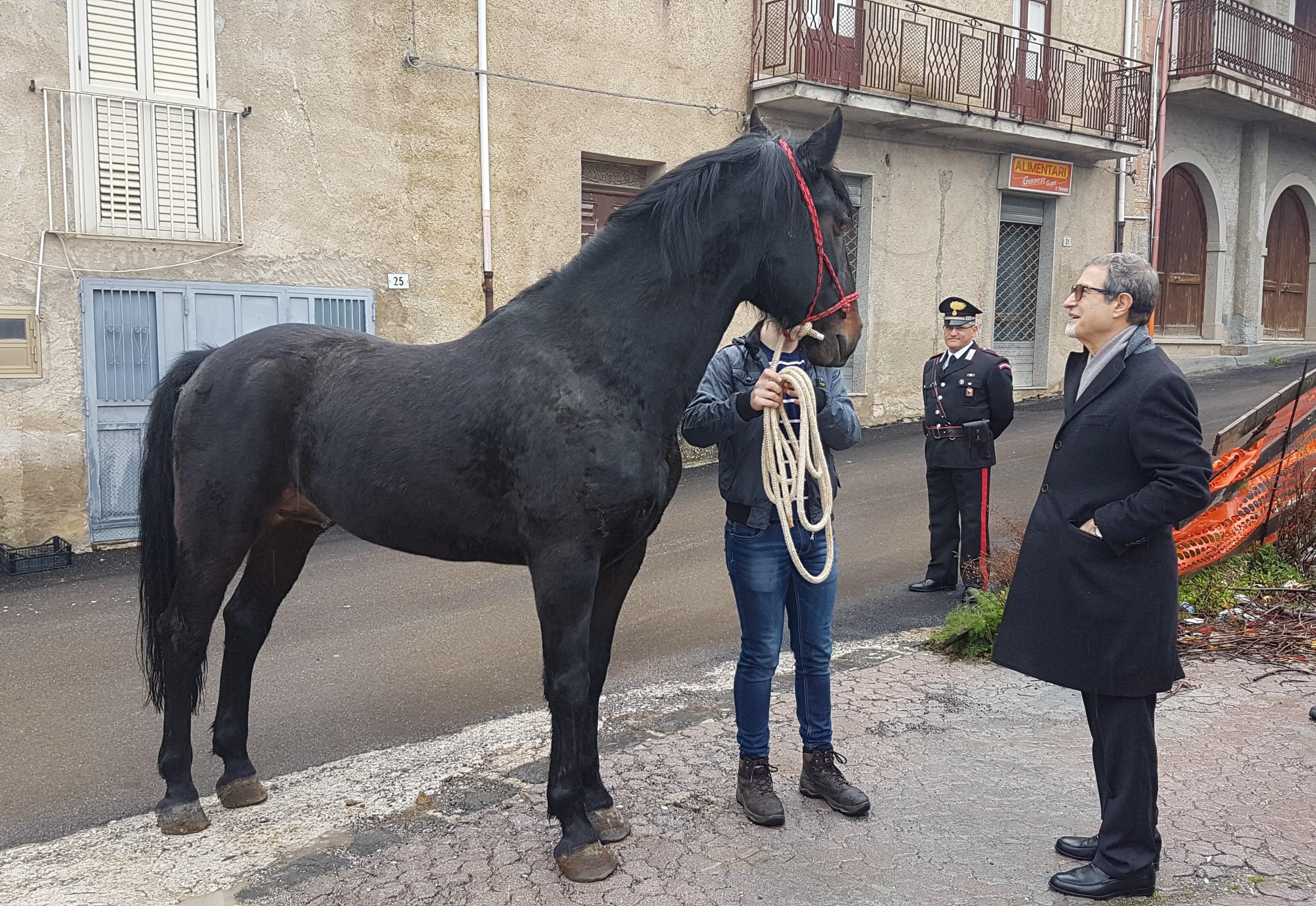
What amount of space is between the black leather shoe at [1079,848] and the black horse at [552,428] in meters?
1.48

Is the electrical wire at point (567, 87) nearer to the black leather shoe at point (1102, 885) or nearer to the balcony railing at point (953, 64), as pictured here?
the balcony railing at point (953, 64)

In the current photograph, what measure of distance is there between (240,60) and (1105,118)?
13565 millimetres

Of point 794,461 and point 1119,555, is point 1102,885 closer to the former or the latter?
point 1119,555

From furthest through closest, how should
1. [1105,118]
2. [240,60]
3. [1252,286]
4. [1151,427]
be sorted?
[1252,286] < [1105,118] < [240,60] < [1151,427]

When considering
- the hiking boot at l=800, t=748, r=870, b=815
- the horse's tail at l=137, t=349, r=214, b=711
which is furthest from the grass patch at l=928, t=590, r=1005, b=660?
the horse's tail at l=137, t=349, r=214, b=711

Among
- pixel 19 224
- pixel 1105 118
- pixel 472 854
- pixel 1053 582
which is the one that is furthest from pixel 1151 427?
pixel 1105 118

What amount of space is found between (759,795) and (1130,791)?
1.23 metres

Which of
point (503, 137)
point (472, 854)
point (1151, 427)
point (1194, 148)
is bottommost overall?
point (472, 854)

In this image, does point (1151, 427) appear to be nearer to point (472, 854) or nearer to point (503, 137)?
point (472, 854)

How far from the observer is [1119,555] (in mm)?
3115

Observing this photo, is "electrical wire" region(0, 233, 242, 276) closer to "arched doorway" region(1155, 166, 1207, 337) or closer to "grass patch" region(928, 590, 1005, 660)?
"grass patch" region(928, 590, 1005, 660)

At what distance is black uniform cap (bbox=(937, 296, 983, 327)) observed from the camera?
24.1ft

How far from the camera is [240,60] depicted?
373 inches

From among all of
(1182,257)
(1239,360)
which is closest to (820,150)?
(1182,257)
